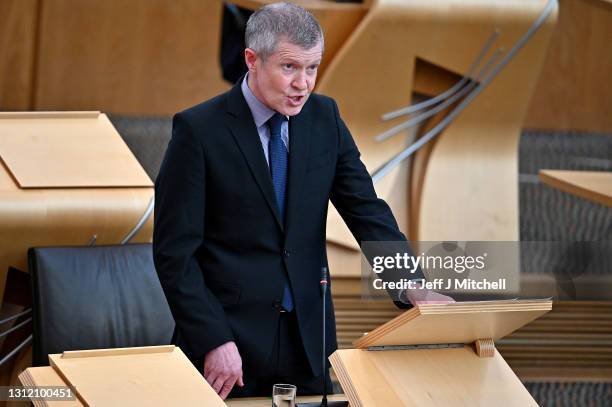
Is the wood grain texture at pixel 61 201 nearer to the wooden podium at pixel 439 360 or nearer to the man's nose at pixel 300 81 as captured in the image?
the man's nose at pixel 300 81

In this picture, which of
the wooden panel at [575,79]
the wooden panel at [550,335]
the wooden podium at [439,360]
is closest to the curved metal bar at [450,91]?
the wooden panel at [550,335]

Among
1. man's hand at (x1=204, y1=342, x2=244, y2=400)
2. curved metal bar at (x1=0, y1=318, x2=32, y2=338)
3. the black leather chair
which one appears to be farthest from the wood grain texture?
man's hand at (x1=204, y1=342, x2=244, y2=400)

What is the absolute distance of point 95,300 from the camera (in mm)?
3311

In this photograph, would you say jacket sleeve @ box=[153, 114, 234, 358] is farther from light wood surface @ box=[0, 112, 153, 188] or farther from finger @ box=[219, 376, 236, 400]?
light wood surface @ box=[0, 112, 153, 188]

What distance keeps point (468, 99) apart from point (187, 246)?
2.72 metres

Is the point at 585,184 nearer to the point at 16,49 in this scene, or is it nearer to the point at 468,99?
the point at 468,99

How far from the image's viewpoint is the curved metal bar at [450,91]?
16.5ft

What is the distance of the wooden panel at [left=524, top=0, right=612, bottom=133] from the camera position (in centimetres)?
713

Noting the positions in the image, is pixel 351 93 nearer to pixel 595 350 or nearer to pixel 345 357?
pixel 595 350

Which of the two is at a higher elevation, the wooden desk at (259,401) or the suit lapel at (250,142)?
the suit lapel at (250,142)

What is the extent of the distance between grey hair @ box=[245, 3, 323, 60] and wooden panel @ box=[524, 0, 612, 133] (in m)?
4.77

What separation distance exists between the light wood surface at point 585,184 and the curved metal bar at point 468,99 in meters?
0.48

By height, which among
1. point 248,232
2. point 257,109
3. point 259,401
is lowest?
point 259,401

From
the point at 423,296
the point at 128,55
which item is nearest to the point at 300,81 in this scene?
the point at 423,296
